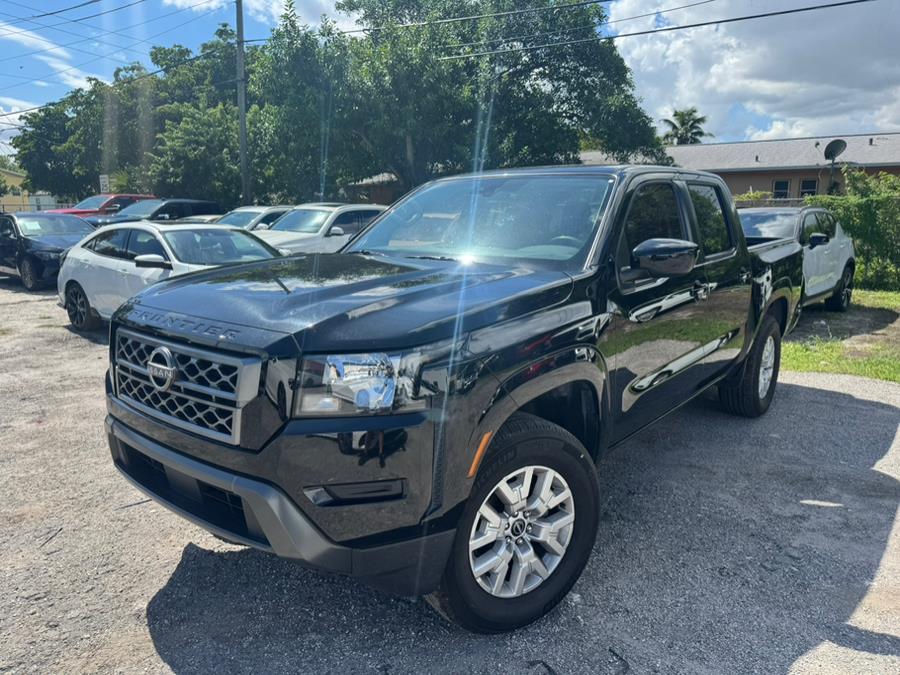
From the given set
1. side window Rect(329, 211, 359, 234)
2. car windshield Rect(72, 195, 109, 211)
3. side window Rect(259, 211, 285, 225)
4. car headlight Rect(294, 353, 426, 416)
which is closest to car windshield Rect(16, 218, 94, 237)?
side window Rect(259, 211, 285, 225)

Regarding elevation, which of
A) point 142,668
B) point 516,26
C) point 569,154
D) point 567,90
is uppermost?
point 516,26

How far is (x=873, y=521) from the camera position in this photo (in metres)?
3.79

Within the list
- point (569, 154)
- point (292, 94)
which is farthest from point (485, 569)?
point (569, 154)

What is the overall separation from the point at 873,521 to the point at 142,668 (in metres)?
3.78

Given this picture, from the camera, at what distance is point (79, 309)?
356 inches

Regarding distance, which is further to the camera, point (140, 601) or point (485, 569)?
point (140, 601)

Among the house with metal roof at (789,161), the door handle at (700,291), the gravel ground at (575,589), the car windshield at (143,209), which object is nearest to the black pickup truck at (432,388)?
the door handle at (700,291)

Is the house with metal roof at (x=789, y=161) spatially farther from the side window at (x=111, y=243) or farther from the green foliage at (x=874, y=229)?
the side window at (x=111, y=243)

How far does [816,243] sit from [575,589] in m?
7.49

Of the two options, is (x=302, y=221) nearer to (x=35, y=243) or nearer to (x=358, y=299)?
(x=35, y=243)

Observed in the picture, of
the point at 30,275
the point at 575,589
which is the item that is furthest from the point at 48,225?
the point at 575,589

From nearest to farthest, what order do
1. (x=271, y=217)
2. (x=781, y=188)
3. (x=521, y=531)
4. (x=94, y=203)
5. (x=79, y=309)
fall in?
1. (x=521, y=531)
2. (x=79, y=309)
3. (x=271, y=217)
4. (x=94, y=203)
5. (x=781, y=188)

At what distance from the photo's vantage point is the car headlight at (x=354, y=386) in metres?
2.27

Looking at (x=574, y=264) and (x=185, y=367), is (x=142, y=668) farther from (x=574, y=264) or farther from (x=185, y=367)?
(x=574, y=264)
